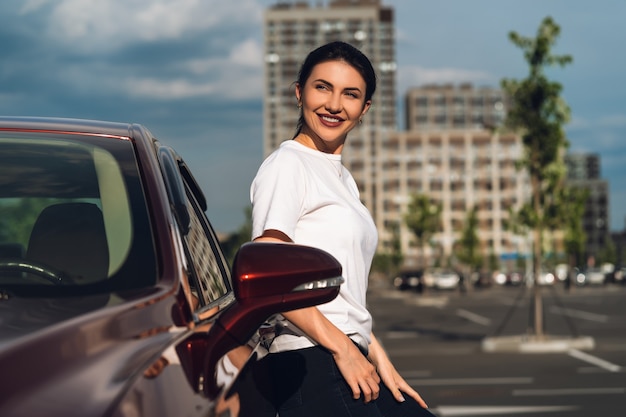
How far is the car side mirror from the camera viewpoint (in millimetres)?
2176

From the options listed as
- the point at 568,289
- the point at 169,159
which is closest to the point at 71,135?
the point at 169,159

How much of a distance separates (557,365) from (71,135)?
17.3 m

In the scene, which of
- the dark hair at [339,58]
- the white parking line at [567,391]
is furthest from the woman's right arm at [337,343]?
the white parking line at [567,391]

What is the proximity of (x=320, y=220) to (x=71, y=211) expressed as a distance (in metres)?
0.64

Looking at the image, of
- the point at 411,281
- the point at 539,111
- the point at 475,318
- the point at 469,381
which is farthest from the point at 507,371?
the point at 411,281

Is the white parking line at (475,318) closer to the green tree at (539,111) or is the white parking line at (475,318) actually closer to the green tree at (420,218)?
the green tree at (539,111)

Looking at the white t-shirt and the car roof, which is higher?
the car roof

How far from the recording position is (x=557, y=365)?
1933cm

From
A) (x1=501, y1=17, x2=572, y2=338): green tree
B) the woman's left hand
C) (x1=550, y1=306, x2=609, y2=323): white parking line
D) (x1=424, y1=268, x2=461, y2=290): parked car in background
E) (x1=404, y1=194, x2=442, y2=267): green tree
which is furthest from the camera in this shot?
(x1=424, y1=268, x2=461, y2=290): parked car in background

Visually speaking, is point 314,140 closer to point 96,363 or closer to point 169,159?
point 169,159

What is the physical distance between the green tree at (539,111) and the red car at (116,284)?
2117 centimetres

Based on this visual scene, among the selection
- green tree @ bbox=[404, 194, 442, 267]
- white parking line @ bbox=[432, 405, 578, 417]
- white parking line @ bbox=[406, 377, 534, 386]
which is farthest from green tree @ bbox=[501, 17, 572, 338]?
green tree @ bbox=[404, 194, 442, 267]

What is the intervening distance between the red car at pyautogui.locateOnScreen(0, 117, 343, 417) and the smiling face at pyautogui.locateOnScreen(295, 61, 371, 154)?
437mm

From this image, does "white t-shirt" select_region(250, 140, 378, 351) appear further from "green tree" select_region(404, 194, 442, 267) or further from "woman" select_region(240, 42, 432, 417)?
"green tree" select_region(404, 194, 442, 267)
